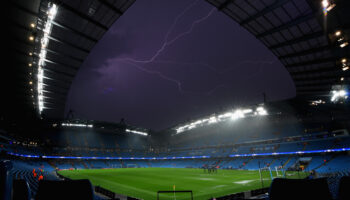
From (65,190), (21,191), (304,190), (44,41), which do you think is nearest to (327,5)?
(304,190)

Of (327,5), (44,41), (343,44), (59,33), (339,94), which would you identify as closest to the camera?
(327,5)

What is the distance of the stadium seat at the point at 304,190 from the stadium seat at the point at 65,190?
12.4 feet

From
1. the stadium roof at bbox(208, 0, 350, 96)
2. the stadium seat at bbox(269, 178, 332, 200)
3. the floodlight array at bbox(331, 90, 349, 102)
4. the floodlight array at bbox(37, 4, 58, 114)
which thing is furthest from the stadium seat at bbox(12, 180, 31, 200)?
the floodlight array at bbox(331, 90, 349, 102)

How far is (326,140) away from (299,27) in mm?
A: 36835

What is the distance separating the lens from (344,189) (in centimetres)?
379

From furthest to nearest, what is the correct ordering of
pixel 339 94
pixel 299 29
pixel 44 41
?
1. pixel 339 94
2. pixel 44 41
3. pixel 299 29

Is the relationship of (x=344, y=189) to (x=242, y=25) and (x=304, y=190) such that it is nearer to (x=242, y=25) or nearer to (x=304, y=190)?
(x=304, y=190)

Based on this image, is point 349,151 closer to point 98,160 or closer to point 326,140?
point 326,140

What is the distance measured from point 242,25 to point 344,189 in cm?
1708

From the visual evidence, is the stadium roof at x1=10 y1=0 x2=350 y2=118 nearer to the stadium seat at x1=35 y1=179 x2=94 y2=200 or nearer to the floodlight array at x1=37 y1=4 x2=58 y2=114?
the floodlight array at x1=37 y1=4 x2=58 y2=114

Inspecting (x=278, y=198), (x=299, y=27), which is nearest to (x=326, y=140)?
(x=299, y=27)

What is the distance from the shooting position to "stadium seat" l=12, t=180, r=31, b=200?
356 cm

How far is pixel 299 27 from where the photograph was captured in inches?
683

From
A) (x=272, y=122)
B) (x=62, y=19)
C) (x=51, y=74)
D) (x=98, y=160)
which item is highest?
(x=62, y=19)
